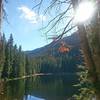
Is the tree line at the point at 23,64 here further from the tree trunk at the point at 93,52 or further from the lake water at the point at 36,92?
the tree trunk at the point at 93,52

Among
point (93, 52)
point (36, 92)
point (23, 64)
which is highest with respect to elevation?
point (23, 64)

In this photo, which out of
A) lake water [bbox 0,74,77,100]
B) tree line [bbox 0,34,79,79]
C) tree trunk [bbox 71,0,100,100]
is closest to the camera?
tree trunk [bbox 71,0,100,100]

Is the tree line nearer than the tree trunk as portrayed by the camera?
No

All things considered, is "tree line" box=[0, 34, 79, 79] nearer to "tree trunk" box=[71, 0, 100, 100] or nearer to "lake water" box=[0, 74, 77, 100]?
"lake water" box=[0, 74, 77, 100]

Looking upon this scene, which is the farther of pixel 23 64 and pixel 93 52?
pixel 23 64

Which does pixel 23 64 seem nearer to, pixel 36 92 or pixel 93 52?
pixel 36 92

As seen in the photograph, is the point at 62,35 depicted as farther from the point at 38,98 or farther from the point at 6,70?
the point at 6,70

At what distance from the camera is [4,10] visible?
6176 mm

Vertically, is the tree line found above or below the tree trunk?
above

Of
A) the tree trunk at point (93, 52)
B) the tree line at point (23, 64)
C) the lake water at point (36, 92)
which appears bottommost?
the lake water at point (36, 92)

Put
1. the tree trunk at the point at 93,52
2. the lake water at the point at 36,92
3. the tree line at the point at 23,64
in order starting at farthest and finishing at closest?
the tree line at the point at 23,64 → the lake water at the point at 36,92 → the tree trunk at the point at 93,52

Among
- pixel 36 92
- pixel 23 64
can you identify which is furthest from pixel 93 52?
pixel 23 64

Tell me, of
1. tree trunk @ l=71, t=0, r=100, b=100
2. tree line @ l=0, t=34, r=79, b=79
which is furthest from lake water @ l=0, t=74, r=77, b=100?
tree trunk @ l=71, t=0, r=100, b=100

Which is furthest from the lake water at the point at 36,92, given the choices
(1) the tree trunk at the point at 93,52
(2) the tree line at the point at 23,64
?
(1) the tree trunk at the point at 93,52
